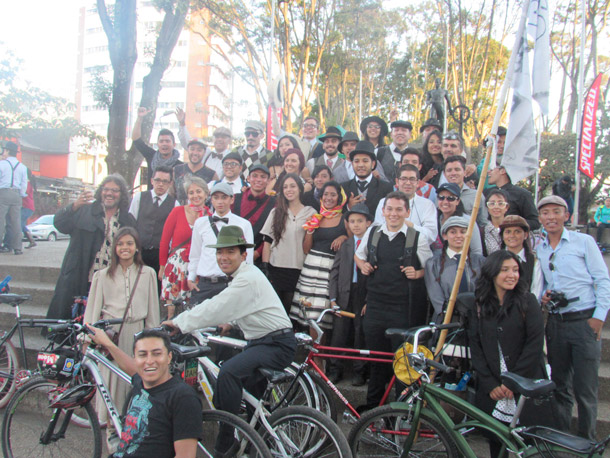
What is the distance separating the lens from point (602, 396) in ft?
13.7

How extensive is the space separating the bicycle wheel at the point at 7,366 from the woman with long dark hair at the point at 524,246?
495cm

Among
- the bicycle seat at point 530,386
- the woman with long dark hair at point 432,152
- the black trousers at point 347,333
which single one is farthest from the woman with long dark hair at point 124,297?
the woman with long dark hair at point 432,152

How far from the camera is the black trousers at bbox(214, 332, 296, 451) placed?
120 inches

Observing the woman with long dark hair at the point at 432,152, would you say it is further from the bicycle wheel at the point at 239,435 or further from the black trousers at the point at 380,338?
the bicycle wheel at the point at 239,435

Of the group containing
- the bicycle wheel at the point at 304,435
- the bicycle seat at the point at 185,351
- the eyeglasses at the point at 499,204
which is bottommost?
the bicycle wheel at the point at 304,435

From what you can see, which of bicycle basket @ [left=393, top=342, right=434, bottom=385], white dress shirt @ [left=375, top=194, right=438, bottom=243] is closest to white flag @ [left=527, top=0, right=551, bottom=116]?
white dress shirt @ [left=375, top=194, right=438, bottom=243]

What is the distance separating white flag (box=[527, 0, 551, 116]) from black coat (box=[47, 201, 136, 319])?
165 inches

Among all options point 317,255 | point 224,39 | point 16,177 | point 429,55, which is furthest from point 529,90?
point 429,55

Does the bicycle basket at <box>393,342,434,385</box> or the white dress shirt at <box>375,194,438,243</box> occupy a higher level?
the white dress shirt at <box>375,194,438,243</box>

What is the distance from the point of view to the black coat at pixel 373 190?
506cm

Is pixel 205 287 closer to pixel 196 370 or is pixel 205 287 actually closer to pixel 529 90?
pixel 196 370

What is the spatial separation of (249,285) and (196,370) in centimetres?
82

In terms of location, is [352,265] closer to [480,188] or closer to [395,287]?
[395,287]

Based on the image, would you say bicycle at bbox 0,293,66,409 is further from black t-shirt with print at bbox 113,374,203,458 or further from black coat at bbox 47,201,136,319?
black t-shirt with print at bbox 113,374,203,458
